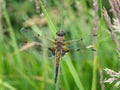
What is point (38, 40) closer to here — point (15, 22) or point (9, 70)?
point (9, 70)

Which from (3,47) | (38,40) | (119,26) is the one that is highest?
(119,26)

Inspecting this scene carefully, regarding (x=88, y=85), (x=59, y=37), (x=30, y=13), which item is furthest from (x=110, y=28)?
(x=30, y=13)

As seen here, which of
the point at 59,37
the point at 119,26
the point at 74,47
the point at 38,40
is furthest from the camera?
the point at 38,40

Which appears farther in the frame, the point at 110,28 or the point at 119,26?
the point at 110,28

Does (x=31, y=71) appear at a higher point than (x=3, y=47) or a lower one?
lower

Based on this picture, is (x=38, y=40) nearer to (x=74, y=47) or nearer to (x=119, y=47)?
(x=74, y=47)

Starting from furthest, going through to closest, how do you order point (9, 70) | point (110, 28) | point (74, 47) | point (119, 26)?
point (9, 70), point (74, 47), point (110, 28), point (119, 26)

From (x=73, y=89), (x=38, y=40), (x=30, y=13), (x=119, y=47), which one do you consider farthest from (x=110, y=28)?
(x=30, y=13)

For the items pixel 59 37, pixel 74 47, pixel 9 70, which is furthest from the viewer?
pixel 9 70

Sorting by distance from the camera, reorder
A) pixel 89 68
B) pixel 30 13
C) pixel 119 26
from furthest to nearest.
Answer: pixel 30 13, pixel 89 68, pixel 119 26
